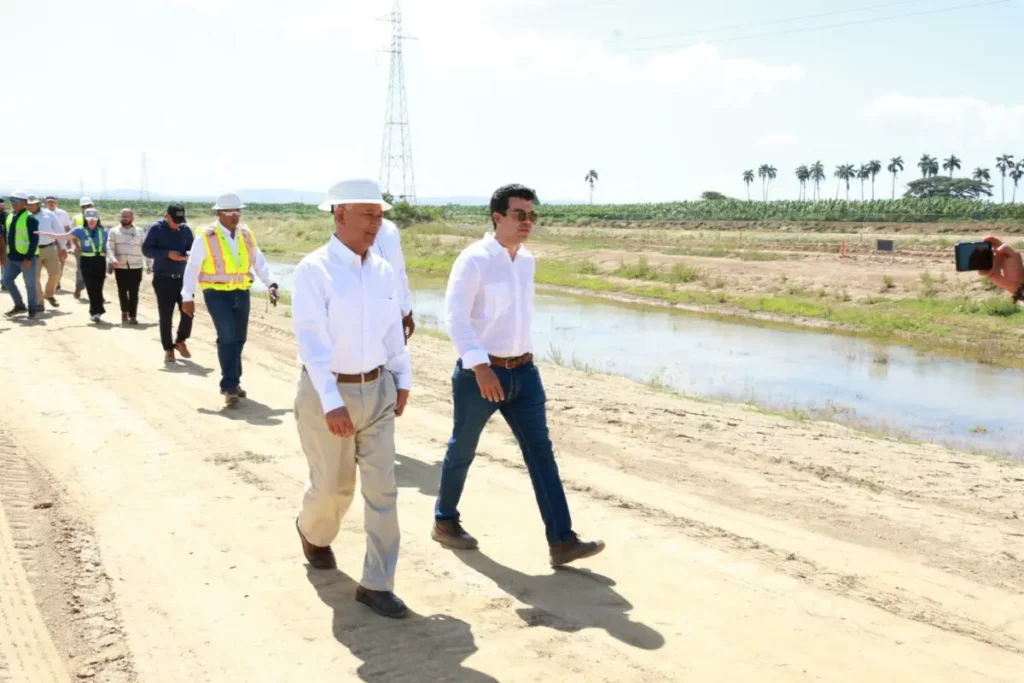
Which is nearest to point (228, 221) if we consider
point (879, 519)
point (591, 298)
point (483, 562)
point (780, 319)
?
point (483, 562)

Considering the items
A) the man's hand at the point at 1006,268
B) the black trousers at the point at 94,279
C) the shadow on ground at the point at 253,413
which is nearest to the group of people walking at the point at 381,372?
the man's hand at the point at 1006,268

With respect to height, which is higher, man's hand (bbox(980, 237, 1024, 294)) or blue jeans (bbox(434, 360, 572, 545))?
man's hand (bbox(980, 237, 1024, 294))

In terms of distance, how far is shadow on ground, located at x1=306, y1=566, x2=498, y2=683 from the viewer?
427 centimetres

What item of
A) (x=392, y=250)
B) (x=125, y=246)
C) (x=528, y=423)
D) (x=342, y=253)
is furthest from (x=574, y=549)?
(x=125, y=246)

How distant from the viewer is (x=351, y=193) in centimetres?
475

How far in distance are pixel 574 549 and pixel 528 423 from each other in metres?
0.72

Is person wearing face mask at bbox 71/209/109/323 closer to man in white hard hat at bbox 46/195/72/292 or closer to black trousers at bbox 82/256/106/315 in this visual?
black trousers at bbox 82/256/106/315

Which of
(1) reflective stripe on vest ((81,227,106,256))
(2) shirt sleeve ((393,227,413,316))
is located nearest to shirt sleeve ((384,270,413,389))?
(2) shirt sleeve ((393,227,413,316))

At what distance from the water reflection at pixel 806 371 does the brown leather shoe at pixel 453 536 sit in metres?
7.51

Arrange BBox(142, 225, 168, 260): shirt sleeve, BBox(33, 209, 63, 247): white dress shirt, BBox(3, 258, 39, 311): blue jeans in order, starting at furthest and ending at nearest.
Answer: BBox(33, 209, 63, 247): white dress shirt < BBox(3, 258, 39, 311): blue jeans < BBox(142, 225, 168, 260): shirt sleeve

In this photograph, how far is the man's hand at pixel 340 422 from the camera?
15.0ft

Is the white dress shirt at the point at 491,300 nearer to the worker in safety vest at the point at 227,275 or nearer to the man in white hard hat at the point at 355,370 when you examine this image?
the man in white hard hat at the point at 355,370

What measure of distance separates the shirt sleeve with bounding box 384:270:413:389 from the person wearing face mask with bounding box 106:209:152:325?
10784 millimetres

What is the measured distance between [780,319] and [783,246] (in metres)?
20.3
